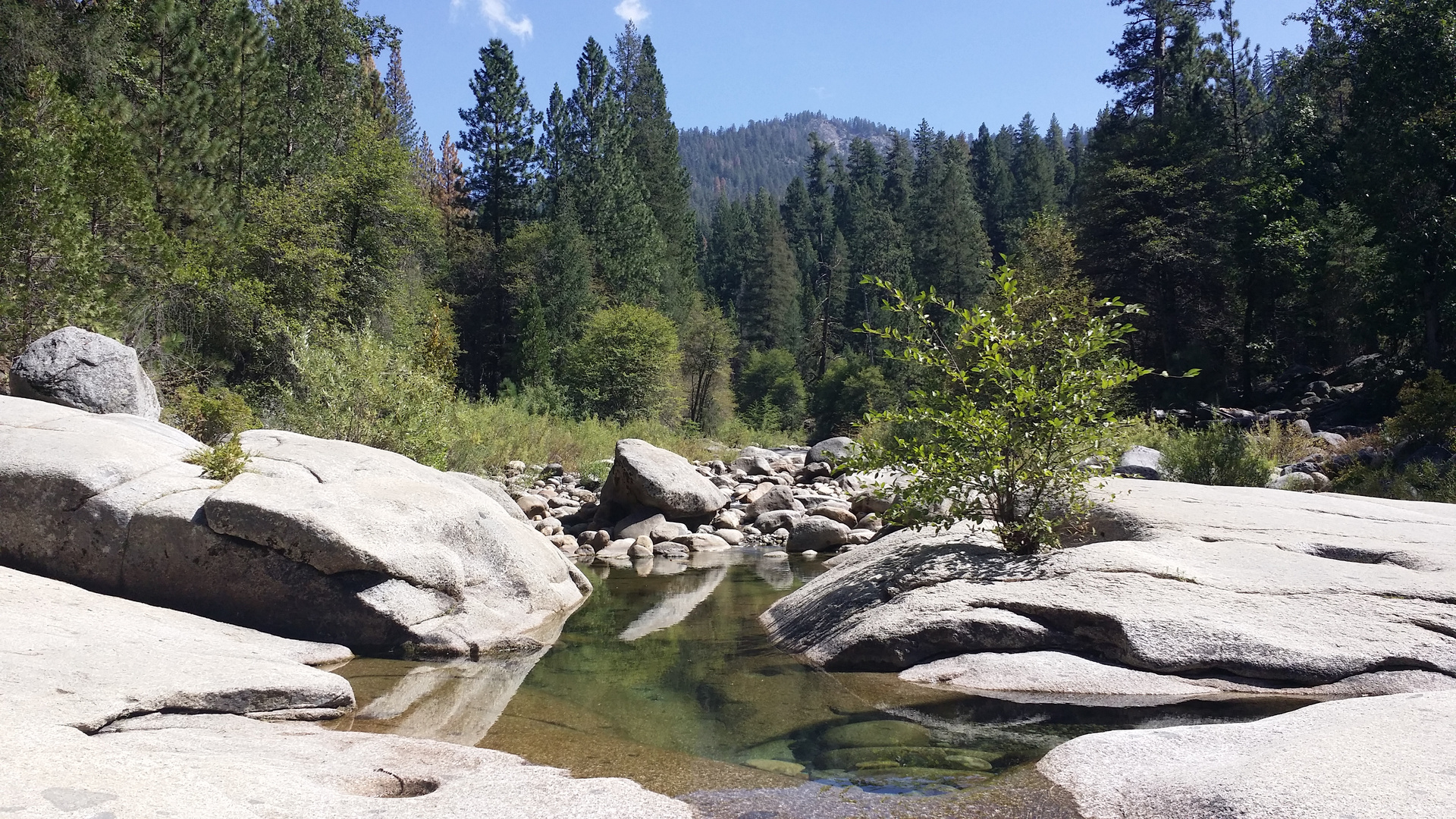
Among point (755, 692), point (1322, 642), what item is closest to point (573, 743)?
point (755, 692)

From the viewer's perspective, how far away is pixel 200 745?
3.67 metres

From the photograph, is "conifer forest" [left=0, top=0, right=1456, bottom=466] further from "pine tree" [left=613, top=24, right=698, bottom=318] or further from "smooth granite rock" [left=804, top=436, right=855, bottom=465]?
"smooth granite rock" [left=804, top=436, right=855, bottom=465]

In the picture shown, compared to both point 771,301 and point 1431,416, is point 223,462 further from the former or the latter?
point 771,301

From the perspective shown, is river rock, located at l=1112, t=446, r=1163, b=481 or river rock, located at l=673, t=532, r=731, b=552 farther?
river rock, located at l=1112, t=446, r=1163, b=481

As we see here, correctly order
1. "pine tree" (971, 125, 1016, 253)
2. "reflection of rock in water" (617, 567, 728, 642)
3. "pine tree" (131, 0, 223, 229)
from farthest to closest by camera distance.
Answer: "pine tree" (971, 125, 1016, 253)
"pine tree" (131, 0, 223, 229)
"reflection of rock in water" (617, 567, 728, 642)

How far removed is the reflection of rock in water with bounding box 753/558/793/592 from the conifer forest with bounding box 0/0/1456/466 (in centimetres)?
490

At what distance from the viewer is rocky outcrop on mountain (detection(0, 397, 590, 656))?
21.5ft

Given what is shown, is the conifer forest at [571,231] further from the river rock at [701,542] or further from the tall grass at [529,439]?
the river rock at [701,542]

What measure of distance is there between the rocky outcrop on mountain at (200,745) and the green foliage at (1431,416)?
51.2ft

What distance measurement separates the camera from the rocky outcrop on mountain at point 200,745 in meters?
2.74

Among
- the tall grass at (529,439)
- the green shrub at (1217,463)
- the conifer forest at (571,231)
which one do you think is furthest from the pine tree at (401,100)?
the green shrub at (1217,463)

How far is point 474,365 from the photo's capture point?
139ft

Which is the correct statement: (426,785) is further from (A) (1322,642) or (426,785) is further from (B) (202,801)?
(A) (1322,642)

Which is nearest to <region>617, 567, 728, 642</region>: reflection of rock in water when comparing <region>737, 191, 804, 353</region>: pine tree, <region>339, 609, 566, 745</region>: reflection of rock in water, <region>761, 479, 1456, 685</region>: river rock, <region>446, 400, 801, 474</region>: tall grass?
<region>339, 609, 566, 745</region>: reflection of rock in water
